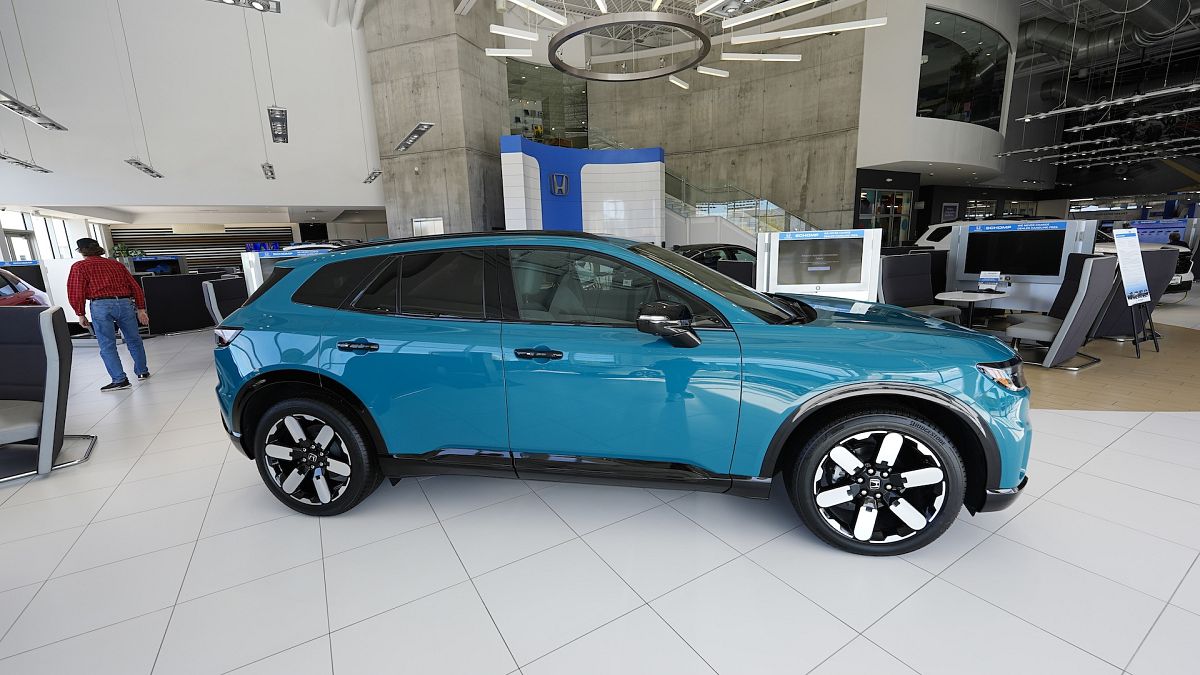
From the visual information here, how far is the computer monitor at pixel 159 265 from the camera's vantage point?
1097 cm

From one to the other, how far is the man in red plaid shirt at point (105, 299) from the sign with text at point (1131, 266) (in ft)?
33.0

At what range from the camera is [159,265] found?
36.9 feet

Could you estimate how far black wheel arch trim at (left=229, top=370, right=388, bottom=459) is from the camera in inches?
89.5

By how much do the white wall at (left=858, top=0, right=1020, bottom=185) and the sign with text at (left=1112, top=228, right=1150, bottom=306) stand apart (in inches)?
408

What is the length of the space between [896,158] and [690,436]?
50.3 feet

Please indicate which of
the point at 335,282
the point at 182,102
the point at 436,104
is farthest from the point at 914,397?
the point at 182,102

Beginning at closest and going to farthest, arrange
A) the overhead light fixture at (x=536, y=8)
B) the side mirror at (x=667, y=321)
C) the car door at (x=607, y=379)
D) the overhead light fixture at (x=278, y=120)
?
the side mirror at (x=667, y=321), the car door at (x=607, y=379), the overhead light fixture at (x=278, y=120), the overhead light fixture at (x=536, y=8)

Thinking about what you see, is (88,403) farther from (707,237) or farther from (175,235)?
(175,235)

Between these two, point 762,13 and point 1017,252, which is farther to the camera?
point 762,13

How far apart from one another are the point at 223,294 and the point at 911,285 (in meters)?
9.98

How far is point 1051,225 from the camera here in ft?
16.8

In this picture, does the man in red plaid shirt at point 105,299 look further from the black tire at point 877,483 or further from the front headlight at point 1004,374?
the front headlight at point 1004,374

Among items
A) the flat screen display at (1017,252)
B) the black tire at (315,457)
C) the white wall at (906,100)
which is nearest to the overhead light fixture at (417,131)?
the black tire at (315,457)

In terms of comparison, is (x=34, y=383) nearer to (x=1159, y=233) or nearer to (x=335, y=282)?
(x=335, y=282)
